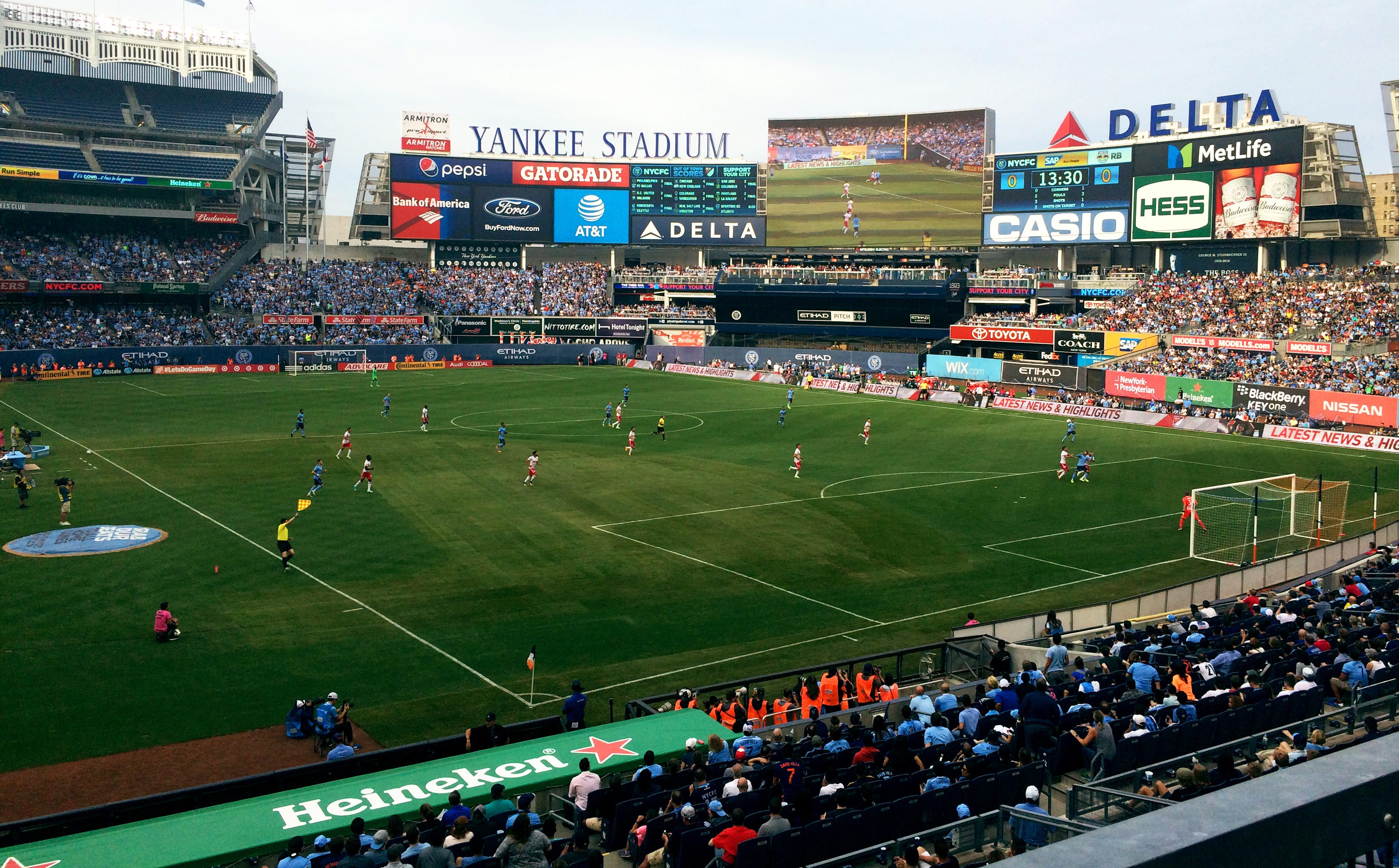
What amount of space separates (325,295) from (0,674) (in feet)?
284

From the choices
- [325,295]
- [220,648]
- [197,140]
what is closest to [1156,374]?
[220,648]

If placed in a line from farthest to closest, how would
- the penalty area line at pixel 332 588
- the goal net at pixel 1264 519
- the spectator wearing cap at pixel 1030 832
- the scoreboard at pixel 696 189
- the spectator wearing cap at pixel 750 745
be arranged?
the scoreboard at pixel 696 189
the goal net at pixel 1264 519
the penalty area line at pixel 332 588
the spectator wearing cap at pixel 750 745
the spectator wearing cap at pixel 1030 832

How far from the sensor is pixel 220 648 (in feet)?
89.7

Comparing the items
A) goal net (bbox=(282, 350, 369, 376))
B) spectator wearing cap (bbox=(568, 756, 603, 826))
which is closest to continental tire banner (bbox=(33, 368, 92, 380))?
goal net (bbox=(282, 350, 369, 376))

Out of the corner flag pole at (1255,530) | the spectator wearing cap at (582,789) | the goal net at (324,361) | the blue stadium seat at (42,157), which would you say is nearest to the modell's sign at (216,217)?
the blue stadium seat at (42,157)

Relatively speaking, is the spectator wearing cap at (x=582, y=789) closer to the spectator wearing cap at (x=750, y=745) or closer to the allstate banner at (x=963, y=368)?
the spectator wearing cap at (x=750, y=745)

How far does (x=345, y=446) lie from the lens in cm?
5550

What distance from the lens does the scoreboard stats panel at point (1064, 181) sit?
93.4m

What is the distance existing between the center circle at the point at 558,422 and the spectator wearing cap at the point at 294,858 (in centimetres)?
4851

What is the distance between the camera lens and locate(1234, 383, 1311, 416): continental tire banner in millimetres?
62062

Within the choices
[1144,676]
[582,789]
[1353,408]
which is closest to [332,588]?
[582,789]

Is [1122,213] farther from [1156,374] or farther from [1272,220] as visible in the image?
[1156,374]

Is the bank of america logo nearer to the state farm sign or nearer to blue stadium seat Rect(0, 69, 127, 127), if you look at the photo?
the state farm sign

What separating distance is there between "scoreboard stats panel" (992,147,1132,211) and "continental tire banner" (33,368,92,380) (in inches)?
3094
